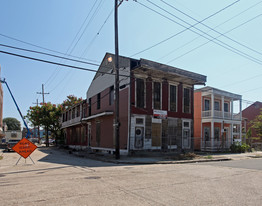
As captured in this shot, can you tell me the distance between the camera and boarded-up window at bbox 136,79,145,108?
807 inches

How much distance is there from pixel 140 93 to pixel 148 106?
1.36 metres

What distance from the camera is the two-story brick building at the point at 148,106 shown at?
66.2 ft

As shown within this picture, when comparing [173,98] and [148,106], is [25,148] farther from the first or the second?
[173,98]

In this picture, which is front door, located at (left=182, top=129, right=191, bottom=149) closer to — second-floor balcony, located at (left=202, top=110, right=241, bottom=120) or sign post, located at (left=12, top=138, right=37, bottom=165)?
second-floor balcony, located at (left=202, top=110, right=241, bottom=120)

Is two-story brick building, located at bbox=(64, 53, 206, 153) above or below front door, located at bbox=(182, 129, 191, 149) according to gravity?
above

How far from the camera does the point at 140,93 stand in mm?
20656

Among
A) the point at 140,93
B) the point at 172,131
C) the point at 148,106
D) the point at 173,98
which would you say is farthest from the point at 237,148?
the point at 140,93

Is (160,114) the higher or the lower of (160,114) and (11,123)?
the higher

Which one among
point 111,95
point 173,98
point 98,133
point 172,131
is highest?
point 111,95

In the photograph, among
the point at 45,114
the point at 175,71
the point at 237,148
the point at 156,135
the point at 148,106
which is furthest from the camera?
the point at 45,114

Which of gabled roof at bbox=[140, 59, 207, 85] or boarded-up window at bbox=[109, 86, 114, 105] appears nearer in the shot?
gabled roof at bbox=[140, 59, 207, 85]

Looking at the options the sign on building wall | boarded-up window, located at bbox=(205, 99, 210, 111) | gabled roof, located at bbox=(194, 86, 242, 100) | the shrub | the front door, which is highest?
gabled roof, located at bbox=(194, 86, 242, 100)

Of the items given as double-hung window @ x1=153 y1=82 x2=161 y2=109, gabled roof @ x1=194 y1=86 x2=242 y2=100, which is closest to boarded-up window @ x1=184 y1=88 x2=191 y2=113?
gabled roof @ x1=194 y1=86 x2=242 y2=100

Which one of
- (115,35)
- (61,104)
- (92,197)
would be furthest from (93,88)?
(92,197)
